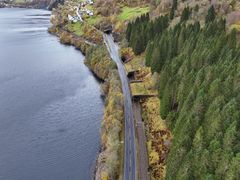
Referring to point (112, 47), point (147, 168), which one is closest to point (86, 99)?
point (112, 47)

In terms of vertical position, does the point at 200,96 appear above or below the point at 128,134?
above

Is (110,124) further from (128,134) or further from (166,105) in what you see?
(166,105)

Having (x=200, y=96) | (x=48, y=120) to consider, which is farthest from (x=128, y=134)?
(x=48, y=120)

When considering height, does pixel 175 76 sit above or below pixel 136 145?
above

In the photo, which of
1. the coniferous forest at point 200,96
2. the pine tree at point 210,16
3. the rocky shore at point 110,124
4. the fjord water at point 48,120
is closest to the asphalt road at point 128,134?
the rocky shore at point 110,124

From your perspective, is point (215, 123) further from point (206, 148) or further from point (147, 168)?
point (147, 168)

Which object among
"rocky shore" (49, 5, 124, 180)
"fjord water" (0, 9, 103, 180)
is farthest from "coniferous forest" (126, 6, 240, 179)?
"fjord water" (0, 9, 103, 180)

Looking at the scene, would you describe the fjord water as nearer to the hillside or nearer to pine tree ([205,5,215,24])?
the hillside
